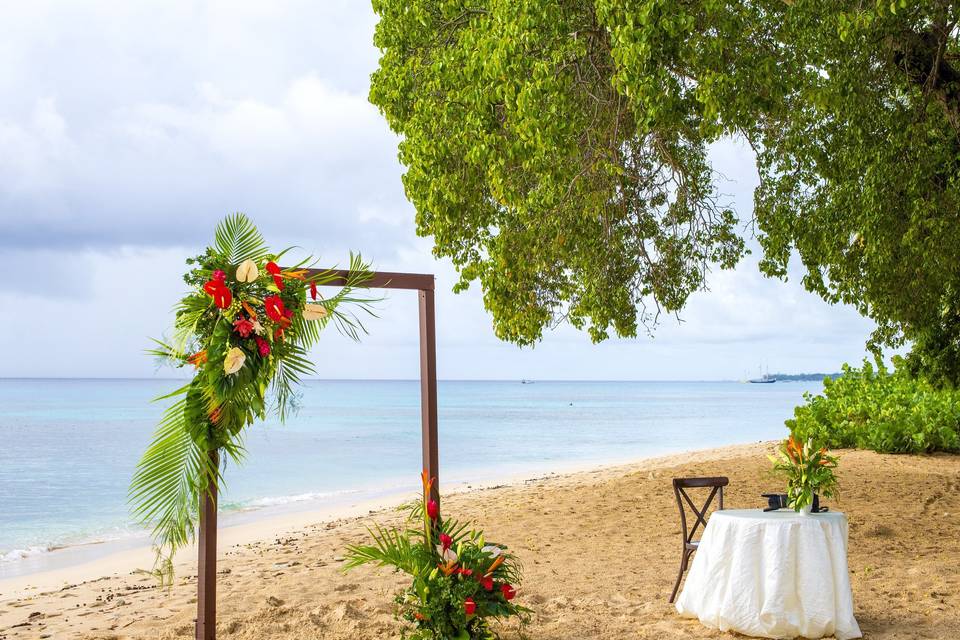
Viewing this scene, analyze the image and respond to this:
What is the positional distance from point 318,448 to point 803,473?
2260cm

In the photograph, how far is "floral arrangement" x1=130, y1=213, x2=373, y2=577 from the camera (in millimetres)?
3867

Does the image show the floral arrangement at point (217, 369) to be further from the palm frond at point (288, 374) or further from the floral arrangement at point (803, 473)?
the floral arrangement at point (803, 473)

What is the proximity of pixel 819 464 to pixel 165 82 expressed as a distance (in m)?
37.6

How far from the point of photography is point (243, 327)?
3.85 meters

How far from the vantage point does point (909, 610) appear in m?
5.20

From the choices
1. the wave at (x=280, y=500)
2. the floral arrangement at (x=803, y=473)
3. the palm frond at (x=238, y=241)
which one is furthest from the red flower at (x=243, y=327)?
the wave at (x=280, y=500)

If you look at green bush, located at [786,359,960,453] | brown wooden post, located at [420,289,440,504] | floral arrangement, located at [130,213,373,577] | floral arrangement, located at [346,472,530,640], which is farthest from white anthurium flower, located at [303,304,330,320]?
green bush, located at [786,359,960,453]

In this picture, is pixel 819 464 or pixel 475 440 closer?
pixel 819 464

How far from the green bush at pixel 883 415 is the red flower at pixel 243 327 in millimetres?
10203

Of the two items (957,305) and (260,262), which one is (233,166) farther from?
(260,262)

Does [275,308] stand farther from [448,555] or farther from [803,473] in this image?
[803,473]

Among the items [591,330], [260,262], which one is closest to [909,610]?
[260,262]

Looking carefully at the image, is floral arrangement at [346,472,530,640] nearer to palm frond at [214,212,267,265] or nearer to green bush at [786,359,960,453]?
palm frond at [214,212,267,265]

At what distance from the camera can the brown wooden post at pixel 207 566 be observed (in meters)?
4.06
